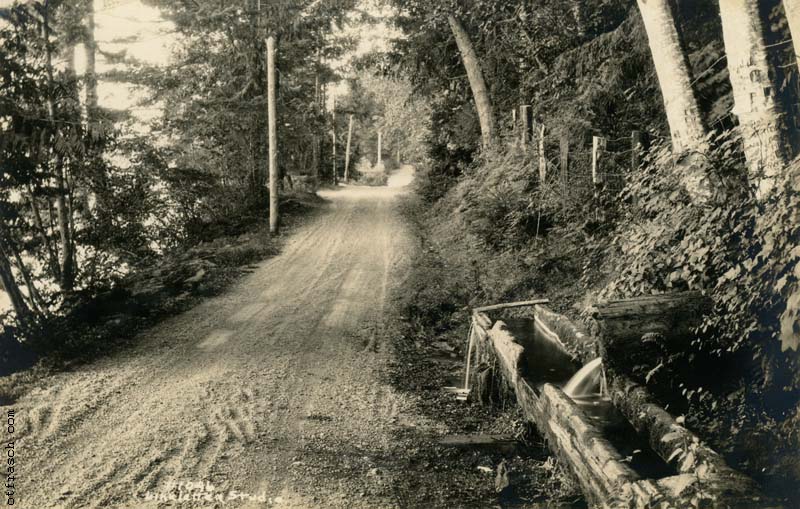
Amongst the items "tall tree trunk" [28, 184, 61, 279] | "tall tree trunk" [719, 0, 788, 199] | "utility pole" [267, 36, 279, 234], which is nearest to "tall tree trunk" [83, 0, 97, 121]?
"utility pole" [267, 36, 279, 234]

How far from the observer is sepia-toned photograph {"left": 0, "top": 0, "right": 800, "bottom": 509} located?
498 cm

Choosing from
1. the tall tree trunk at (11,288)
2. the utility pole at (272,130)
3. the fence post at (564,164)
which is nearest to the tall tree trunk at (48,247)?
the tall tree trunk at (11,288)

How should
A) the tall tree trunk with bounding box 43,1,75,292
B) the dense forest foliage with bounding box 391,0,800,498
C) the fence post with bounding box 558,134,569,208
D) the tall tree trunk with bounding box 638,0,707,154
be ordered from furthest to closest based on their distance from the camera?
the fence post with bounding box 558,134,569,208 → the tall tree trunk with bounding box 43,1,75,292 → the tall tree trunk with bounding box 638,0,707,154 → the dense forest foliage with bounding box 391,0,800,498

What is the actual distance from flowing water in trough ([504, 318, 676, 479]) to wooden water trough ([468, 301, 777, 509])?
0.04 ft

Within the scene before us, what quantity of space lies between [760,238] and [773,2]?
3.33m

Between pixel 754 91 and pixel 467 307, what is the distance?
6559 mm

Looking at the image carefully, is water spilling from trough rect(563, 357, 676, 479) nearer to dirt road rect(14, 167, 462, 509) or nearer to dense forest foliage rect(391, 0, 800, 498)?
dense forest foliage rect(391, 0, 800, 498)

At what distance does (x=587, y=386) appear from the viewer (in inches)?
264

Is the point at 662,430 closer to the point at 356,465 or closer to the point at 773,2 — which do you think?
the point at 356,465

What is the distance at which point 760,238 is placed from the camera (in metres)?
4.29

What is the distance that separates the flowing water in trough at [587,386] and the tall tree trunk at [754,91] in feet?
8.27

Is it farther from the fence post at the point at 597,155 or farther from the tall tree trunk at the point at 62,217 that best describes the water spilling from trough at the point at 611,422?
the tall tree trunk at the point at 62,217

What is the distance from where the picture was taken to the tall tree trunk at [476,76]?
67.6 ft

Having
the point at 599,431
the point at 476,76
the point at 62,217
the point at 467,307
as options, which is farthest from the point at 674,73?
the point at 476,76
